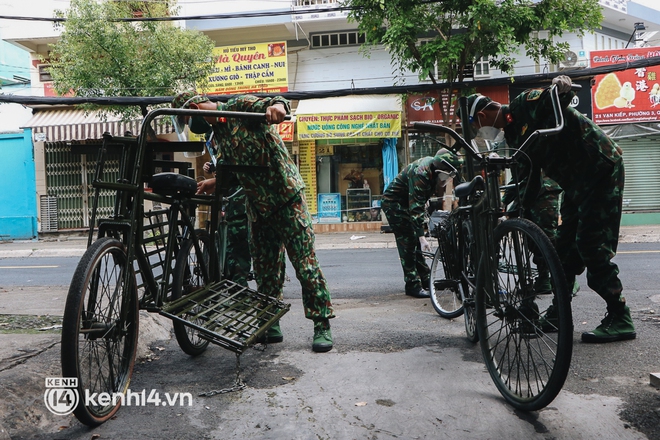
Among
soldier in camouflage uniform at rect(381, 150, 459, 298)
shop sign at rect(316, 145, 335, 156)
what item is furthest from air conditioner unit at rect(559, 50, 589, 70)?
soldier in camouflage uniform at rect(381, 150, 459, 298)

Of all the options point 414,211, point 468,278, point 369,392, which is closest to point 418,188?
point 414,211

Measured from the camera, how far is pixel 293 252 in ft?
11.8

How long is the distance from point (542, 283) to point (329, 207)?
15178mm

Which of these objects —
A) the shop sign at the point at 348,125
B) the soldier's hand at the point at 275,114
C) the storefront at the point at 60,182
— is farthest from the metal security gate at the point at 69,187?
the soldier's hand at the point at 275,114

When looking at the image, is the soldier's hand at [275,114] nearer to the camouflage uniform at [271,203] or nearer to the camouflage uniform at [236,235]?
the camouflage uniform at [271,203]

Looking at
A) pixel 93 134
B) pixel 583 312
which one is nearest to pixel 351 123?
pixel 93 134

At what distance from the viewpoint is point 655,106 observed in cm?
1620

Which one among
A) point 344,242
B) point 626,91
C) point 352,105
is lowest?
point 344,242

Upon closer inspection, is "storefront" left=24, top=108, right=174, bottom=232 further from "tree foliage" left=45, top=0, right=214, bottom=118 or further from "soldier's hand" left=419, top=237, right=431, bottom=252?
"soldier's hand" left=419, top=237, right=431, bottom=252

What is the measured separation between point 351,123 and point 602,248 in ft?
44.3

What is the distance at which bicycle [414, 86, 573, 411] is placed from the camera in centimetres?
231

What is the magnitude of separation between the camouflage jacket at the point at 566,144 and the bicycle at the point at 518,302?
0.35 metres

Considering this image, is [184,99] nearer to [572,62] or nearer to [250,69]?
[250,69]

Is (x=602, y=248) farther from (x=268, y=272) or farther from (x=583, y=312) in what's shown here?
(x=268, y=272)
